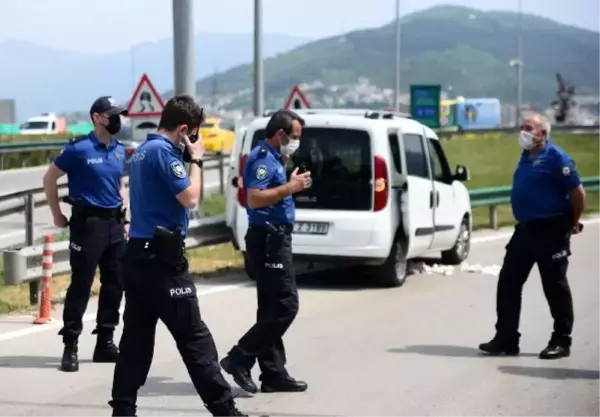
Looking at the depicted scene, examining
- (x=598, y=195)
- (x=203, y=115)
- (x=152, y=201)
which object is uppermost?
(x=203, y=115)

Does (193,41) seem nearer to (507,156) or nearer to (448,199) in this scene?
(448,199)

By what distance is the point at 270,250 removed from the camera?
7977mm

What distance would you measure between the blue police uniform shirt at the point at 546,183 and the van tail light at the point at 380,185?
3.52 metres

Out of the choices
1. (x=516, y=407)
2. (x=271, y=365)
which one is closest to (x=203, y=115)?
(x=271, y=365)

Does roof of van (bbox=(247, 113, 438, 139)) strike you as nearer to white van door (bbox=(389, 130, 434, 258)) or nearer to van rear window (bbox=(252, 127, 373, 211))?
van rear window (bbox=(252, 127, 373, 211))

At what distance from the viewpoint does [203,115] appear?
6766mm

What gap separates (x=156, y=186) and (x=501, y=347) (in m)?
3.93

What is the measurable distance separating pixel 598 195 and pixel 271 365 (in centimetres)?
2419

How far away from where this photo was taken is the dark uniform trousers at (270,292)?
26.2 feet

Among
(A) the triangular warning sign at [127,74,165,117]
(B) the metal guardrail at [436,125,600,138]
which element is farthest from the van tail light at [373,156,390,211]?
(B) the metal guardrail at [436,125,600,138]

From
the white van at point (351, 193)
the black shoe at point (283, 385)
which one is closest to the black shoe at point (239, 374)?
the black shoe at point (283, 385)

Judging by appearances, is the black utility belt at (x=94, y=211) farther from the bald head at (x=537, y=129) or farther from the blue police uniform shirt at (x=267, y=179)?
the bald head at (x=537, y=129)

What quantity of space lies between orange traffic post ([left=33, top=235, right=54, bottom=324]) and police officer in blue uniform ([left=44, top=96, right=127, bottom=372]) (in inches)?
72.0

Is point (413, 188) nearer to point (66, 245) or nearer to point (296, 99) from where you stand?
point (66, 245)
